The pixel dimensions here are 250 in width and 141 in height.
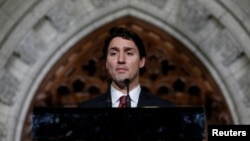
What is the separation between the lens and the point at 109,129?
1.68 meters

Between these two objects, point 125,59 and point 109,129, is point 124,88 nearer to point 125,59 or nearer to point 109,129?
point 125,59

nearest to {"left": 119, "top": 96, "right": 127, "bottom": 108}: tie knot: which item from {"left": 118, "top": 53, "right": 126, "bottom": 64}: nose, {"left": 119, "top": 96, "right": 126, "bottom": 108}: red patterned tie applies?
{"left": 119, "top": 96, "right": 126, "bottom": 108}: red patterned tie

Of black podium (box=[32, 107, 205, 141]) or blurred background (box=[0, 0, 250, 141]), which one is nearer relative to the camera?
black podium (box=[32, 107, 205, 141])

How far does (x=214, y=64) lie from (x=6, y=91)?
6.92 feet

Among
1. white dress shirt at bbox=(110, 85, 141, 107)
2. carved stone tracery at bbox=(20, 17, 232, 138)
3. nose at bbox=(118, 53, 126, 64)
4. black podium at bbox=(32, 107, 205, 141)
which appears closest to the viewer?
black podium at bbox=(32, 107, 205, 141)

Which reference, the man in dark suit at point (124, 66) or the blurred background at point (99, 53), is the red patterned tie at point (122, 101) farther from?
the blurred background at point (99, 53)

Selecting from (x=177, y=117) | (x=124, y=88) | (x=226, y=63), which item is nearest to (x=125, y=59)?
(x=124, y=88)

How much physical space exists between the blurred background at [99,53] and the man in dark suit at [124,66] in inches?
173

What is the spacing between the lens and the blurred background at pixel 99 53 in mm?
6402

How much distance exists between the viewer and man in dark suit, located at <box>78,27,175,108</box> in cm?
191

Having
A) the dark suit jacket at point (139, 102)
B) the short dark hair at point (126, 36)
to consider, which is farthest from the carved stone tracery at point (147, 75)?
the short dark hair at point (126, 36)

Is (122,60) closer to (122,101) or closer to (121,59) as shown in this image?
(121,59)

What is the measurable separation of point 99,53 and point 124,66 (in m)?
4.92

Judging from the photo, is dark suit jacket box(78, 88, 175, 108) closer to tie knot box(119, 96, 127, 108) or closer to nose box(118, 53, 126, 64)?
tie knot box(119, 96, 127, 108)
